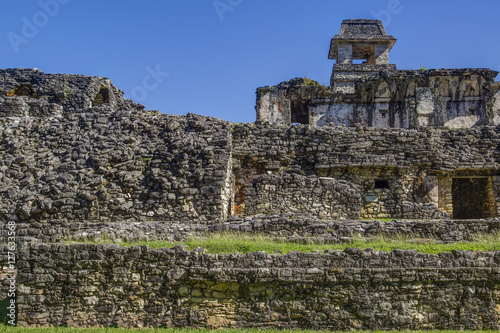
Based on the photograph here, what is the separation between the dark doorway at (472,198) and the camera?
15.5 m

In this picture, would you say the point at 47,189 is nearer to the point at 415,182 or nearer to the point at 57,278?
the point at 57,278

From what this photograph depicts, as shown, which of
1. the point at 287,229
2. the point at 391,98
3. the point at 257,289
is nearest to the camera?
the point at 257,289

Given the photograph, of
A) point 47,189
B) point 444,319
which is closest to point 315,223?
point 444,319

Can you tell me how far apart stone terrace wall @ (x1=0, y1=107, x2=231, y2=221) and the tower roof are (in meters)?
18.5

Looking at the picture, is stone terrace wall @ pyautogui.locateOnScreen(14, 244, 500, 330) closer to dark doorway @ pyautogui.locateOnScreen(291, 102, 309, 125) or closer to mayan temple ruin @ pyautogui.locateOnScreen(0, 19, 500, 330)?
mayan temple ruin @ pyautogui.locateOnScreen(0, 19, 500, 330)

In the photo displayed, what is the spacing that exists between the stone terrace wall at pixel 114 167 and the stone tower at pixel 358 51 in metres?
16.3

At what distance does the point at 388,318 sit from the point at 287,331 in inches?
62.6

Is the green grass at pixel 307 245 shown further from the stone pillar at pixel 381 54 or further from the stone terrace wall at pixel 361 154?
the stone pillar at pixel 381 54

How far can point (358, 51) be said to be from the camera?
3175 centimetres

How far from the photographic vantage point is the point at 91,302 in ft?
25.7

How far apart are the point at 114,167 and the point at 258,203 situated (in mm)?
3920

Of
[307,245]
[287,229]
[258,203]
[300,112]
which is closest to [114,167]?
[258,203]

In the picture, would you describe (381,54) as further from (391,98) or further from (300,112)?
(300,112)

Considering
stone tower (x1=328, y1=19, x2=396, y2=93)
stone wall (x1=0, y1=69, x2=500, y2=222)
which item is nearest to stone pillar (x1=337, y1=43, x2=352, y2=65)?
stone tower (x1=328, y1=19, x2=396, y2=93)
